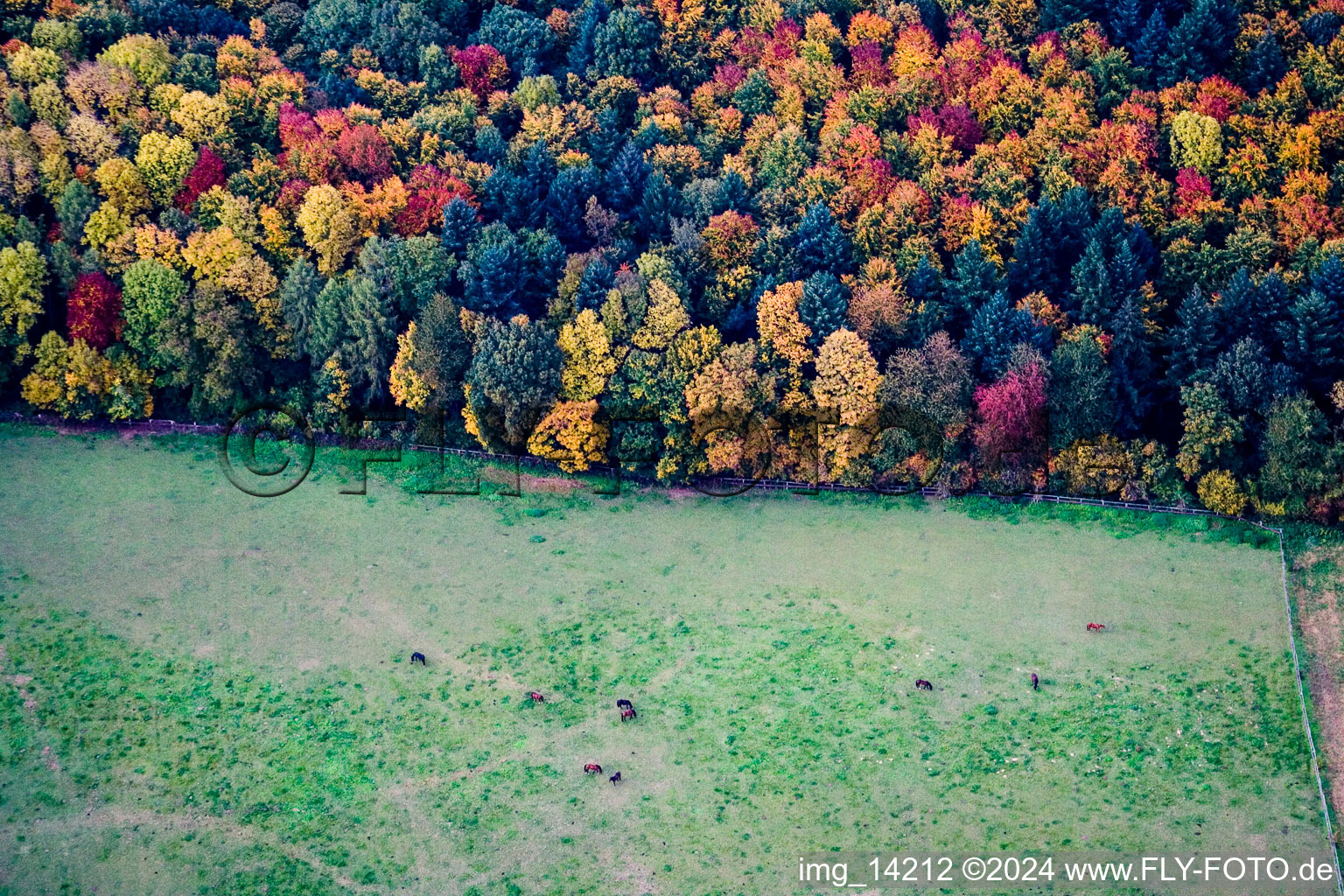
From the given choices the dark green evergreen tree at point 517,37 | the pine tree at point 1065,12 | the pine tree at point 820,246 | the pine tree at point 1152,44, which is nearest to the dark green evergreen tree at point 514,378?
the pine tree at point 820,246

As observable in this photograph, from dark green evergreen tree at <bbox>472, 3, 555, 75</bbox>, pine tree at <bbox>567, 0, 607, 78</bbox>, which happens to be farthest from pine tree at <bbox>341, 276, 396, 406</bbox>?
pine tree at <bbox>567, 0, 607, 78</bbox>

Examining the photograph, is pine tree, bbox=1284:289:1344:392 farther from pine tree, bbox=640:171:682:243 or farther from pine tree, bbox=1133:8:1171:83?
pine tree, bbox=640:171:682:243

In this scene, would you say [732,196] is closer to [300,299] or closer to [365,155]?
[365,155]

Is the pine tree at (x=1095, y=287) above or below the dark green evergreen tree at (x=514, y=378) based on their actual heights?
above

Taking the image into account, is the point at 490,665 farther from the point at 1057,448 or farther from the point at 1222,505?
the point at 1222,505

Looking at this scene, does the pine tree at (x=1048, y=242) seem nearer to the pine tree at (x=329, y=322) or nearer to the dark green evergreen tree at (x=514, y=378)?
the dark green evergreen tree at (x=514, y=378)

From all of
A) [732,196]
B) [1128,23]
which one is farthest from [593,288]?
[1128,23]
